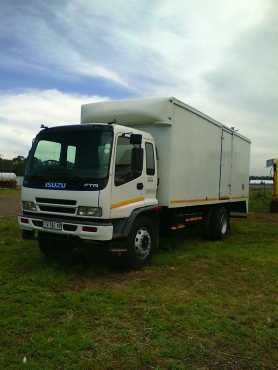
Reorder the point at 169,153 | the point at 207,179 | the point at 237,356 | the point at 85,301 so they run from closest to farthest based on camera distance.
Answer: the point at 237,356
the point at 85,301
the point at 169,153
the point at 207,179

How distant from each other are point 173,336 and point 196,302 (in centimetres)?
123

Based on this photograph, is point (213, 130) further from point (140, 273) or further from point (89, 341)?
point (89, 341)

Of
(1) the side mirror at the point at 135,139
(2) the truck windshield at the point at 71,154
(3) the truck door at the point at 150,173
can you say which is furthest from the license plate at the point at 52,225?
(1) the side mirror at the point at 135,139

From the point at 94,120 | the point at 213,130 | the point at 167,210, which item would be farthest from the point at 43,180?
the point at 213,130

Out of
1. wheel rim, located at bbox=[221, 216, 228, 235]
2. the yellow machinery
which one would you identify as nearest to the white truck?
wheel rim, located at bbox=[221, 216, 228, 235]

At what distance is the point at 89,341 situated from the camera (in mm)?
4258

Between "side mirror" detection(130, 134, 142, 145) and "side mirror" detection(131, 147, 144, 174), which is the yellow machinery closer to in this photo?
"side mirror" detection(131, 147, 144, 174)

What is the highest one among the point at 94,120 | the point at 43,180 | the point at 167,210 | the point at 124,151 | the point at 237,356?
the point at 94,120

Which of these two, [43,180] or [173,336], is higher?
[43,180]

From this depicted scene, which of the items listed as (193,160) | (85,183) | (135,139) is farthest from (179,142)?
(85,183)

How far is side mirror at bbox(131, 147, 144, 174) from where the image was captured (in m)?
6.96

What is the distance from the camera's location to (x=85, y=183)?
652 cm

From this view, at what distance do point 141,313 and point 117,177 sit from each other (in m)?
2.37

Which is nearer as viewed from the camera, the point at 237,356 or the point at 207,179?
the point at 237,356
